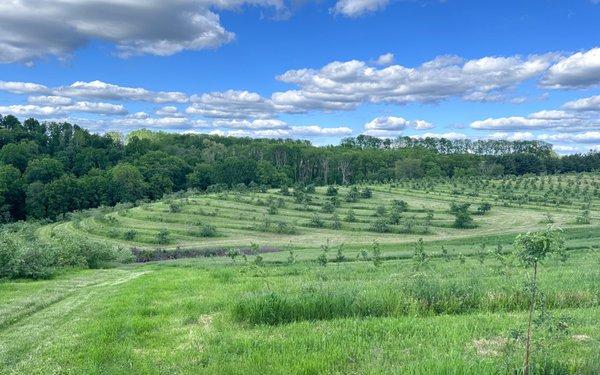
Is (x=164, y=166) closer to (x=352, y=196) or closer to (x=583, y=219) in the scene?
(x=352, y=196)

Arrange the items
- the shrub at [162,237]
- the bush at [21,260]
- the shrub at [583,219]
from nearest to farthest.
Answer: the bush at [21,260] < the shrub at [162,237] < the shrub at [583,219]

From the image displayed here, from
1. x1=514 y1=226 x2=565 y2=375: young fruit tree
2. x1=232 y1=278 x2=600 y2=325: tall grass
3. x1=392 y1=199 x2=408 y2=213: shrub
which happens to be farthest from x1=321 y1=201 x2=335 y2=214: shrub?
x1=514 y1=226 x2=565 y2=375: young fruit tree

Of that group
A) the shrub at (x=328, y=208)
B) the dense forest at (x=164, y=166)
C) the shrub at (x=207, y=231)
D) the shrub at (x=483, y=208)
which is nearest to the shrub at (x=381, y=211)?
the shrub at (x=328, y=208)

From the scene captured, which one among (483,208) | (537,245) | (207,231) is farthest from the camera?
(483,208)

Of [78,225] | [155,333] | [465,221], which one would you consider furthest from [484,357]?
[78,225]

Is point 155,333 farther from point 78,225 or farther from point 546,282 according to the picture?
point 78,225

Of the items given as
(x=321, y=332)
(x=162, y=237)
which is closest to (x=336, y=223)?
(x=162, y=237)

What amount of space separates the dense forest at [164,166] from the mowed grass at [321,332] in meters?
102

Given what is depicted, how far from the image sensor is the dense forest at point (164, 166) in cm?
11588

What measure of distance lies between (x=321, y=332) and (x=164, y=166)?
442 ft

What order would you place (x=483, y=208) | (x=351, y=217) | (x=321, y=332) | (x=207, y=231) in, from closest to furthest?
(x=321, y=332), (x=207, y=231), (x=351, y=217), (x=483, y=208)

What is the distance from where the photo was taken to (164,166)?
138000 mm

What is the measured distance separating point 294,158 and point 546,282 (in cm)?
15500

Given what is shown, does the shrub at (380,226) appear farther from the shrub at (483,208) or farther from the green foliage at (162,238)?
the green foliage at (162,238)
